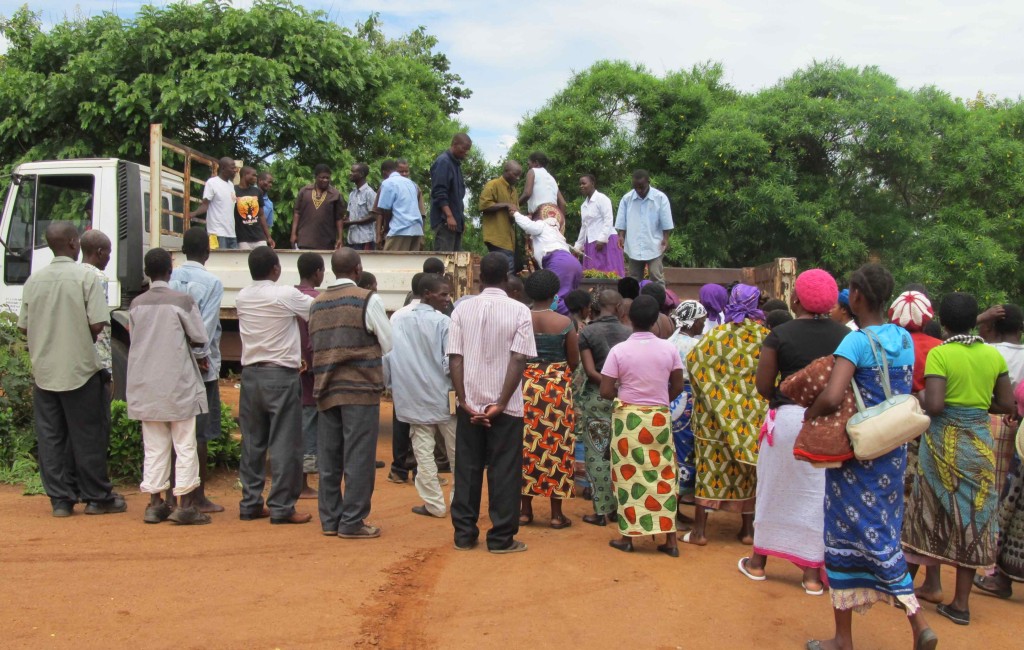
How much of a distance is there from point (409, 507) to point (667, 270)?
17.0 ft

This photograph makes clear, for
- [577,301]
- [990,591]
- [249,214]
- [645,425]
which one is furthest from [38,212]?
[990,591]

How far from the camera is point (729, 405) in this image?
5645mm

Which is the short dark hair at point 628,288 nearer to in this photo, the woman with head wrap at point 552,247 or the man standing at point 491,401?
the woman with head wrap at point 552,247

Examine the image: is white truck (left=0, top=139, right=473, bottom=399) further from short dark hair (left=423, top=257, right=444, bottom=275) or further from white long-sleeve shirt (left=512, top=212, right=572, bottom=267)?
white long-sleeve shirt (left=512, top=212, right=572, bottom=267)

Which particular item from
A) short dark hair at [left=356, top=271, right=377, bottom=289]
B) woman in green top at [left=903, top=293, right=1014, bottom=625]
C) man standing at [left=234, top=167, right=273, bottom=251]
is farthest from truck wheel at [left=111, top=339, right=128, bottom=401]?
woman in green top at [left=903, top=293, right=1014, bottom=625]

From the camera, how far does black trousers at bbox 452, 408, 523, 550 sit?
211 inches

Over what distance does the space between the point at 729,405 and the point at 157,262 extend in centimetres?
379

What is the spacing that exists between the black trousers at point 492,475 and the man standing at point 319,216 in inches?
221

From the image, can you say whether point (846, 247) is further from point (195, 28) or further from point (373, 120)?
point (195, 28)

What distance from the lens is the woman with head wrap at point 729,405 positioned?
5617mm

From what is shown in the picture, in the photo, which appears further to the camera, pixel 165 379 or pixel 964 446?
pixel 165 379

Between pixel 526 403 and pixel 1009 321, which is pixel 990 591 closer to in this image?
pixel 1009 321

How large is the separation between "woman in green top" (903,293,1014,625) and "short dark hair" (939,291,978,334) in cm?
14

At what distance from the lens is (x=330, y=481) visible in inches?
225
